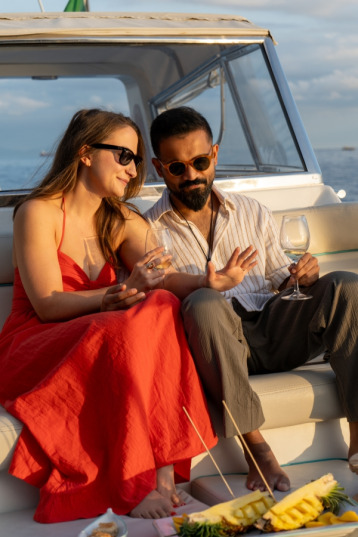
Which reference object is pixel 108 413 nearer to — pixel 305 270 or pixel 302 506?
pixel 302 506

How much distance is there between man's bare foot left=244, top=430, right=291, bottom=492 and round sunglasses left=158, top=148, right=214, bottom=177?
1.14 m

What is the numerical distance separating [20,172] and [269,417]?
256cm

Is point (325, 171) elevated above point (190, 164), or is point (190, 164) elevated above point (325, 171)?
point (190, 164)

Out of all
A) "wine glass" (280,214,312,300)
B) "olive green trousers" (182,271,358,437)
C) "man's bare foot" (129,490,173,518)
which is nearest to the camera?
"man's bare foot" (129,490,173,518)

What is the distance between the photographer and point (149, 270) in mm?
3057

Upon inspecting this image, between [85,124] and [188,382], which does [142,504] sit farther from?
[85,124]

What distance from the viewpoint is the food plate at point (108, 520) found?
8.09 ft

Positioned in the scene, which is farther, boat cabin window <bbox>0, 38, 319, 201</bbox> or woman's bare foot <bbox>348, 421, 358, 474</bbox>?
boat cabin window <bbox>0, 38, 319, 201</bbox>

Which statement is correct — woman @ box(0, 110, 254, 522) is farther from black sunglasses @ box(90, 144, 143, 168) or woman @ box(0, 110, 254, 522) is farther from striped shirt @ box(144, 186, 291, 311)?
black sunglasses @ box(90, 144, 143, 168)

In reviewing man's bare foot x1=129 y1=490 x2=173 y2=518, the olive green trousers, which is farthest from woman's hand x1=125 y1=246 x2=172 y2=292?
man's bare foot x1=129 y1=490 x2=173 y2=518

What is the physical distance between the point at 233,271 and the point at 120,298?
1.40ft

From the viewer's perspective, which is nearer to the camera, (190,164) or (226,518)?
(226,518)

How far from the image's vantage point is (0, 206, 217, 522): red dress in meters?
2.75

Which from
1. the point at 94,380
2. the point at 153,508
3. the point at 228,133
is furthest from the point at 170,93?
the point at 153,508
